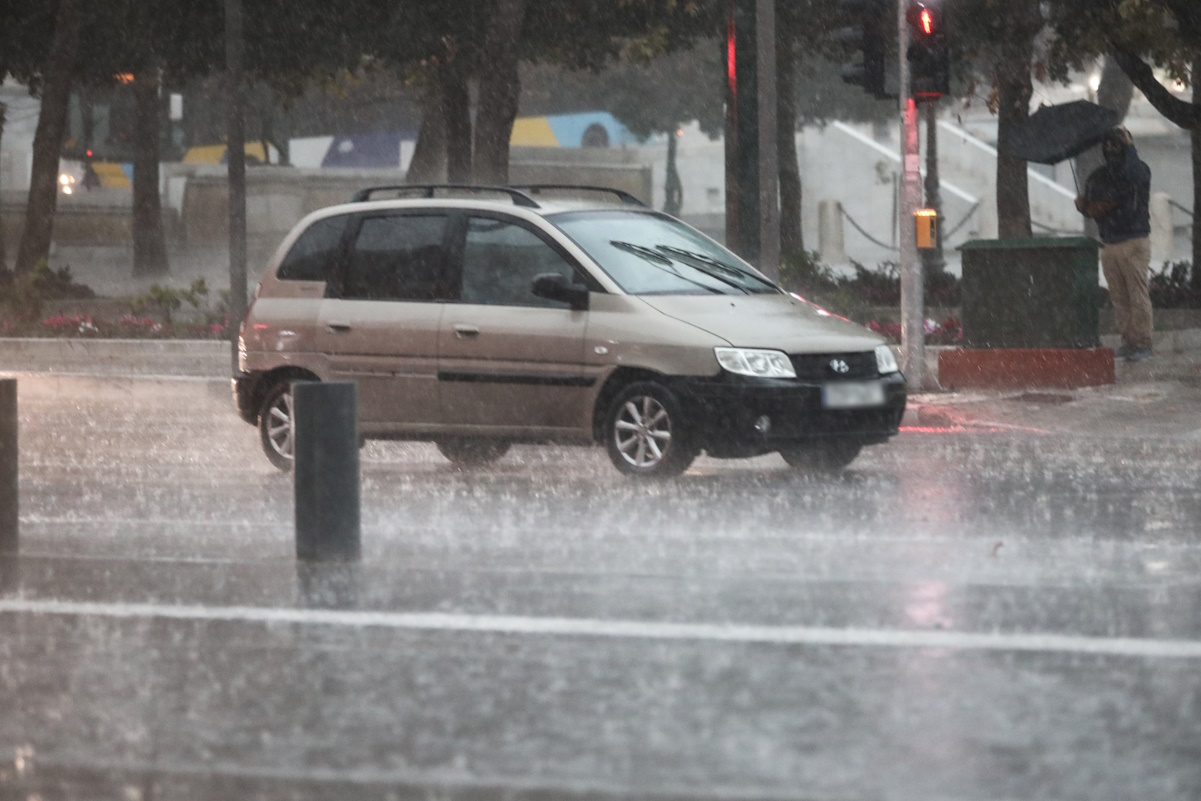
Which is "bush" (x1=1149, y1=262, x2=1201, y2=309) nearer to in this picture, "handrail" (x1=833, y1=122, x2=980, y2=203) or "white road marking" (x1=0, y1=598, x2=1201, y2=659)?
"white road marking" (x1=0, y1=598, x2=1201, y2=659)

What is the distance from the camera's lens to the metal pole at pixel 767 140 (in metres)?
16.9

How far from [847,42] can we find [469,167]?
14.0 meters

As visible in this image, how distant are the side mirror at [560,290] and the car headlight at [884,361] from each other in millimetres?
1669

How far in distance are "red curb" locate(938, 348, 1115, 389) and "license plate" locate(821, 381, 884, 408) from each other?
18.7ft

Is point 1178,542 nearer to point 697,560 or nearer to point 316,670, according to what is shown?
point 697,560

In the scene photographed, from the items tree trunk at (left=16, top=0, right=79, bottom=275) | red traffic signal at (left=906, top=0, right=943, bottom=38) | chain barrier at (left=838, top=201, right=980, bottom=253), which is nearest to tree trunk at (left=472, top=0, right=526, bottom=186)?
tree trunk at (left=16, top=0, right=79, bottom=275)

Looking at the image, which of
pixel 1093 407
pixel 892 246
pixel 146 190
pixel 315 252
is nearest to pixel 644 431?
pixel 315 252

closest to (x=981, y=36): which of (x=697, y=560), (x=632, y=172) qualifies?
(x=697, y=560)

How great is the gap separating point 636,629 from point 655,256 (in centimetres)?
552

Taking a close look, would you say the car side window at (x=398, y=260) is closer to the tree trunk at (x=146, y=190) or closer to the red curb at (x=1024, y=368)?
the red curb at (x=1024, y=368)

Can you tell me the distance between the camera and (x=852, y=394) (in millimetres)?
11016

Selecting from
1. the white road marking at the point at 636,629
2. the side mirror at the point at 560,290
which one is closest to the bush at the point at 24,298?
the side mirror at the point at 560,290

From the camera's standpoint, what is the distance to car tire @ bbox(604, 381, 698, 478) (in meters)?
10.9

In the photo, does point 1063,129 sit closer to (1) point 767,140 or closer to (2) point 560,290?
(1) point 767,140
